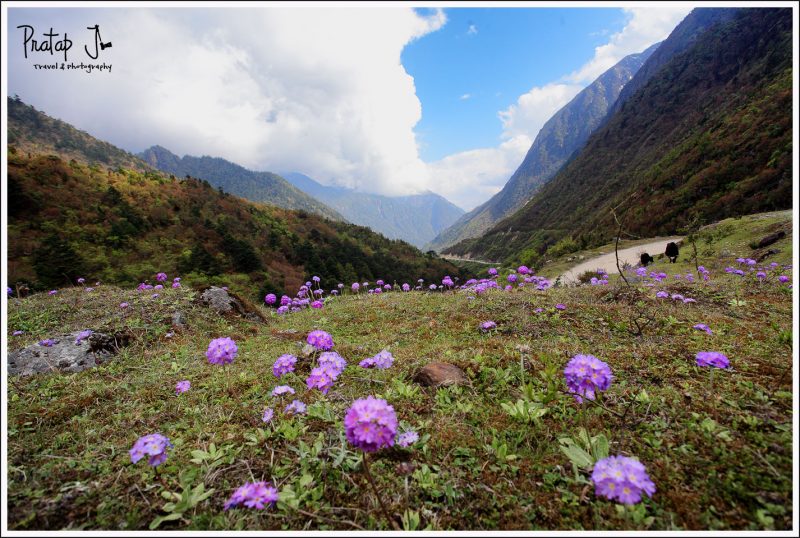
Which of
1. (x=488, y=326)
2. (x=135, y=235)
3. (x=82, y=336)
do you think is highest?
(x=135, y=235)

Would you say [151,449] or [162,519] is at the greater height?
[151,449]

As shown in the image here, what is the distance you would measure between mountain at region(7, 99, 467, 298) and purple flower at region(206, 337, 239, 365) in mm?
32662

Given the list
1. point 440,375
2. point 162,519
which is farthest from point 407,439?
point 162,519

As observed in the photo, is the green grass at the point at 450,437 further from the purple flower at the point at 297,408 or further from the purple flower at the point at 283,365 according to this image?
the purple flower at the point at 283,365

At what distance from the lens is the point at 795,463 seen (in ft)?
6.51

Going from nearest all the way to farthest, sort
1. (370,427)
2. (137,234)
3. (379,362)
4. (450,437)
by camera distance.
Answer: (370,427) < (450,437) < (379,362) < (137,234)

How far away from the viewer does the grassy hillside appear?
98.0 feet

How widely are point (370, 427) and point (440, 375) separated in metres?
2.24

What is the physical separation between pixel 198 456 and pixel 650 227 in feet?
195

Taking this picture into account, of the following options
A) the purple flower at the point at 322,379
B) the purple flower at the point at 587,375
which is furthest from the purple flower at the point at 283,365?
the purple flower at the point at 587,375

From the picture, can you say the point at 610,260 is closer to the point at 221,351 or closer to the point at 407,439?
the point at 407,439

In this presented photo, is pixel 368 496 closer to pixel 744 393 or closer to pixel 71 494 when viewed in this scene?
pixel 71 494

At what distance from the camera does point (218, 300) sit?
919 centimetres

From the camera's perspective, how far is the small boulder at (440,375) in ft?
12.9
